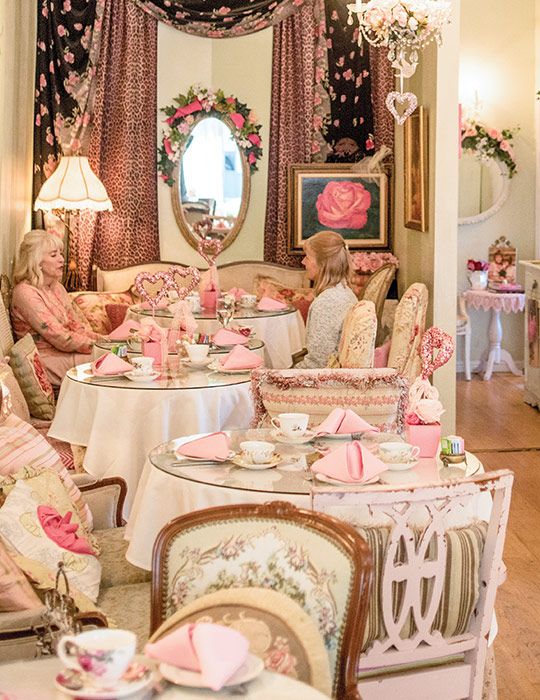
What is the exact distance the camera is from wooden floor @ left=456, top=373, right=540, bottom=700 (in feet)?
12.8

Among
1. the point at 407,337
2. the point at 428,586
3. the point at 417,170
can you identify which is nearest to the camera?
the point at 428,586

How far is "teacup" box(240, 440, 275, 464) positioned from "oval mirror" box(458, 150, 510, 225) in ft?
21.4

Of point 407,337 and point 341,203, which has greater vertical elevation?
point 341,203

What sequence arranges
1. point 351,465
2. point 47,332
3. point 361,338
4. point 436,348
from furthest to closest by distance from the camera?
point 47,332
point 361,338
point 436,348
point 351,465

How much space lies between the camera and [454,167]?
6.78 m

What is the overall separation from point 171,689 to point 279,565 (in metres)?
0.50

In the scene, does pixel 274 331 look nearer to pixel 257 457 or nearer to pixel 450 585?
pixel 257 457

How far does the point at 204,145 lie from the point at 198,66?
623mm

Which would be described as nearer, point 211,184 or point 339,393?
point 339,393

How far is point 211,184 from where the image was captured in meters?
9.11

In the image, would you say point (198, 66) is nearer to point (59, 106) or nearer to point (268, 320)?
point (59, 106)

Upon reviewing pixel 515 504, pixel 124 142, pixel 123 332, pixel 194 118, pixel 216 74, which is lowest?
pixel 515 504
